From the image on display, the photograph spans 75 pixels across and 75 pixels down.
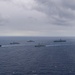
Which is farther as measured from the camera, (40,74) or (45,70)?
(45,70)

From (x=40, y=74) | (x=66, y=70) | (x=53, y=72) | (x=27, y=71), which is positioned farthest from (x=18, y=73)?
(x=66, y=70)

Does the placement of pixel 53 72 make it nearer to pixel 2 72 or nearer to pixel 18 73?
pixel 18 73

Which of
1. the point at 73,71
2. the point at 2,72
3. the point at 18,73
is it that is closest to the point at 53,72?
the point at 73,71

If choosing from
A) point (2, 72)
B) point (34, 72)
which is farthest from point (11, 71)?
point (34, 72)

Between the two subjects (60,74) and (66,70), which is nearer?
(60,74)

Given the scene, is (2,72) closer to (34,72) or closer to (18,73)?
(18,73)

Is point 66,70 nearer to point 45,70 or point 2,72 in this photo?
point 45,70

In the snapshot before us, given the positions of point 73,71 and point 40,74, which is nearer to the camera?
point 40,74
